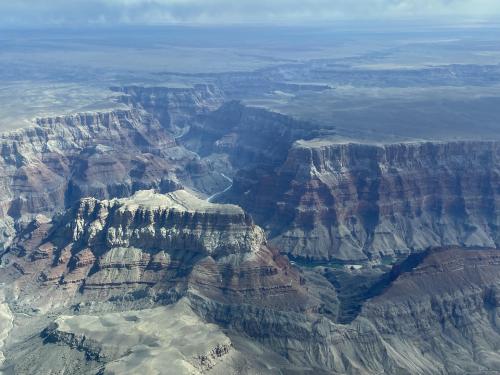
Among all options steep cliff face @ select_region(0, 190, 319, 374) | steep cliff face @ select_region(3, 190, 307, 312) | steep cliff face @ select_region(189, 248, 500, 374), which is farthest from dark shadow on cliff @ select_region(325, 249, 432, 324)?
steep cliff face @ select_region(3, 190, 307, 312)

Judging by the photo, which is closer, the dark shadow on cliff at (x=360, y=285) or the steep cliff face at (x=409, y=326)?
the steep cliff face at (x=409, y=326)

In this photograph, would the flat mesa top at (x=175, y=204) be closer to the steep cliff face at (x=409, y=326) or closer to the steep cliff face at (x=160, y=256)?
the steep cliff face at (x=160, y=256)

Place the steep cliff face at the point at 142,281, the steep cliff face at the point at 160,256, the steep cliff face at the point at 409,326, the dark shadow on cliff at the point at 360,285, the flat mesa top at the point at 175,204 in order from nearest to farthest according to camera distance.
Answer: the steep cliff face at the point at 142,281
the steep cliff face at the point at 409,326
the steep cliff face at the point at 160,256
the dark shadow on cliff at the point at 360,285
the flat mesa top at the point at 175,204

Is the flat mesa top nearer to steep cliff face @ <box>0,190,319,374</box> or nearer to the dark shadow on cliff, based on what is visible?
steep cliff face @ <box>0,190,319,374</box>

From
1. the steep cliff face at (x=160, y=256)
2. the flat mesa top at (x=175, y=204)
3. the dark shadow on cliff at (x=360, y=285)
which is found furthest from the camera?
the flat mesa top at (x=175, y=204)

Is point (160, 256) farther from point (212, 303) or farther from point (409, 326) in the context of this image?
point (409, 326)

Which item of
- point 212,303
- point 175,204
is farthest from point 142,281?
point 175,204

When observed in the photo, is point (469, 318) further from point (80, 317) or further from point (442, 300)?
point (80, 317)

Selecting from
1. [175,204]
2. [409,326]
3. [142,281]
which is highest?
[175,204]

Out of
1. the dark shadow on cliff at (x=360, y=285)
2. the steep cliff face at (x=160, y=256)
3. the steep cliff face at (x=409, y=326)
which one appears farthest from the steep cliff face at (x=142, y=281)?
the dark shadow on cliff at (x=360, y=285)
